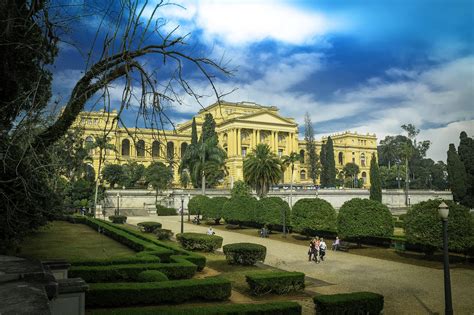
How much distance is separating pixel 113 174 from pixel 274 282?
194 ft

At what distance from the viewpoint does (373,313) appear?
11.2 metres

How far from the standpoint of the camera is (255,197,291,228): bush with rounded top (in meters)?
34.8

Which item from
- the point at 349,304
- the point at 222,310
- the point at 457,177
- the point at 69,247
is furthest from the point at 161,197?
the point at 222,310

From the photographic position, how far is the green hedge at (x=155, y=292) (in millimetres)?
11078

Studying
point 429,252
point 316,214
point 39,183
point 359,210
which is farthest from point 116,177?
point 39,183

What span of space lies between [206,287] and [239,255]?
665 cm

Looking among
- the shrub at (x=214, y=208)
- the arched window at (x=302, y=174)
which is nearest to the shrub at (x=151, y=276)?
the shrub at (x=214, y=208)

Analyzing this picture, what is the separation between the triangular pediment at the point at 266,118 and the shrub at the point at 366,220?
72.5 meters

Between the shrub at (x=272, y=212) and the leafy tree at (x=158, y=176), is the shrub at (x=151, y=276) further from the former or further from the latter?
the leafy tree at (x=158, y=176)

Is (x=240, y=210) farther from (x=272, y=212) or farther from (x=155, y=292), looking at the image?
(x=155, y=292)

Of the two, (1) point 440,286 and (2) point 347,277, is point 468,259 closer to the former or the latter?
(1) point 440,286

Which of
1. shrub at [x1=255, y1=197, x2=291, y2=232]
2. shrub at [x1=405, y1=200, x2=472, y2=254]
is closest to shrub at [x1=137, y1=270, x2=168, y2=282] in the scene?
shrub at [x1=405, y1=200, x2=472, y2=254]

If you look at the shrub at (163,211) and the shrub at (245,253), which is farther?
the shrub at (163,211)

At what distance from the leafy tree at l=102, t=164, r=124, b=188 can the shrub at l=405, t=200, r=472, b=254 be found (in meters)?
54.8
